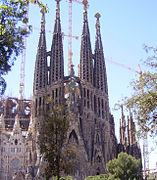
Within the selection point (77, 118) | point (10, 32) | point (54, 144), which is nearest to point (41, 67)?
point (77, 118)

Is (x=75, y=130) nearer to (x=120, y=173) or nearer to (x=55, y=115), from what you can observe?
(x=120, y=173)

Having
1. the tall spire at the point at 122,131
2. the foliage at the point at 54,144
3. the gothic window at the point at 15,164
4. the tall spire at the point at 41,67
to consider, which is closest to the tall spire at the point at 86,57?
the tall spire at the point at 41,67

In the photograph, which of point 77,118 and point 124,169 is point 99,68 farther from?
point 124,169

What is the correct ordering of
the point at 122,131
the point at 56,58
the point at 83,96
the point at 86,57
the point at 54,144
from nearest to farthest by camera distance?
the point at 54,144 → the point at 83,96 → the point at 56,58 → the point at 86,57 → the point at 122,131

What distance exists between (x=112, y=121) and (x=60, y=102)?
64.6ft

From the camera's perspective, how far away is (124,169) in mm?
63906

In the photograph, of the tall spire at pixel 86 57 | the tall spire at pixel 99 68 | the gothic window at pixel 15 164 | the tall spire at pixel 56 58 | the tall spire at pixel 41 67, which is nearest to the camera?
the gothic window at pixel 15 164

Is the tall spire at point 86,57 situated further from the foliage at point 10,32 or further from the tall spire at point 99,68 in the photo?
the foliage at point 10,32

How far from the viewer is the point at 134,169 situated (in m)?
64.3

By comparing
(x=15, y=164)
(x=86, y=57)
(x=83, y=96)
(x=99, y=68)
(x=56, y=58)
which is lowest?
(x=15, y=164)

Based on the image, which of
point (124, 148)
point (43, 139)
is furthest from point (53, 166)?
point (124, 148)

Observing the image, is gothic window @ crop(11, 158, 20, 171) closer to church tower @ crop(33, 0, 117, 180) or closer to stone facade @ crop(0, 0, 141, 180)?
stone facade @ crop(0, 0, 141, 180)

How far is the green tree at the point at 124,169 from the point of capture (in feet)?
207

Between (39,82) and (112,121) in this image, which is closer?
(39,82)
